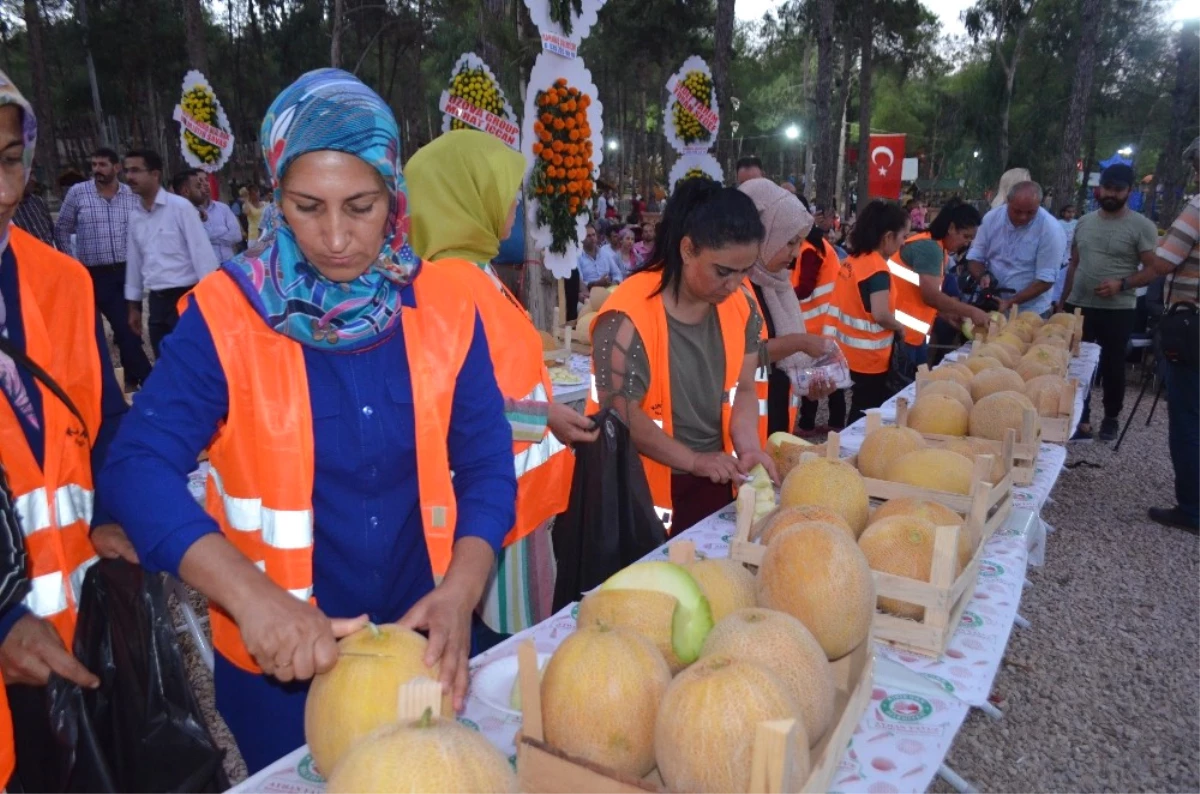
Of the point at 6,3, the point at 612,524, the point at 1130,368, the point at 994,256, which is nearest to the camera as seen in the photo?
the point at 612,524

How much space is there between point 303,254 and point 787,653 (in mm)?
1087

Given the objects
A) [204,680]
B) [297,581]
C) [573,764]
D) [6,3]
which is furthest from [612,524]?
[6,3]

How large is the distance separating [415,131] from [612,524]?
1356 inches

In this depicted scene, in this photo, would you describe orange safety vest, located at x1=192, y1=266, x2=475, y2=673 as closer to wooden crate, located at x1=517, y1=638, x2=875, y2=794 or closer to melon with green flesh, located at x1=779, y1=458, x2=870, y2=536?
wooden crate, located at x1=517, y1=638, x2=875, y2=794

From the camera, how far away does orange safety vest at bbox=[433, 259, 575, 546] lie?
227cm

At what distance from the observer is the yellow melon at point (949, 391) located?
312 cm

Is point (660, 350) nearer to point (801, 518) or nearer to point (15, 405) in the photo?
point (801, 518)

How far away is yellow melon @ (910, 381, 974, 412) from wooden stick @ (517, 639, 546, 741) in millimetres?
2453

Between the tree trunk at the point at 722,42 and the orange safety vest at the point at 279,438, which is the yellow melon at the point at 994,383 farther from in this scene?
the tree trunk at the point at 722,42

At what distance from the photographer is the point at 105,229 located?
6973 millimetres

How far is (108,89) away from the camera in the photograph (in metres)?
31.4

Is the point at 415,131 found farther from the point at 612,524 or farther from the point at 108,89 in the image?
the point at 612,524

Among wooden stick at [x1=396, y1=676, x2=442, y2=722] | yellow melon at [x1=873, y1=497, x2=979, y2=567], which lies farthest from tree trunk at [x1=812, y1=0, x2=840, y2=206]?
wooden stick at [x1=396, y1=676, x2=442, y2=722]

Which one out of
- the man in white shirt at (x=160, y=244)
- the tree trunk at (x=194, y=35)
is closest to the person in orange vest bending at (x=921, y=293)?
the man in white shirt at (x=160, y=244)
